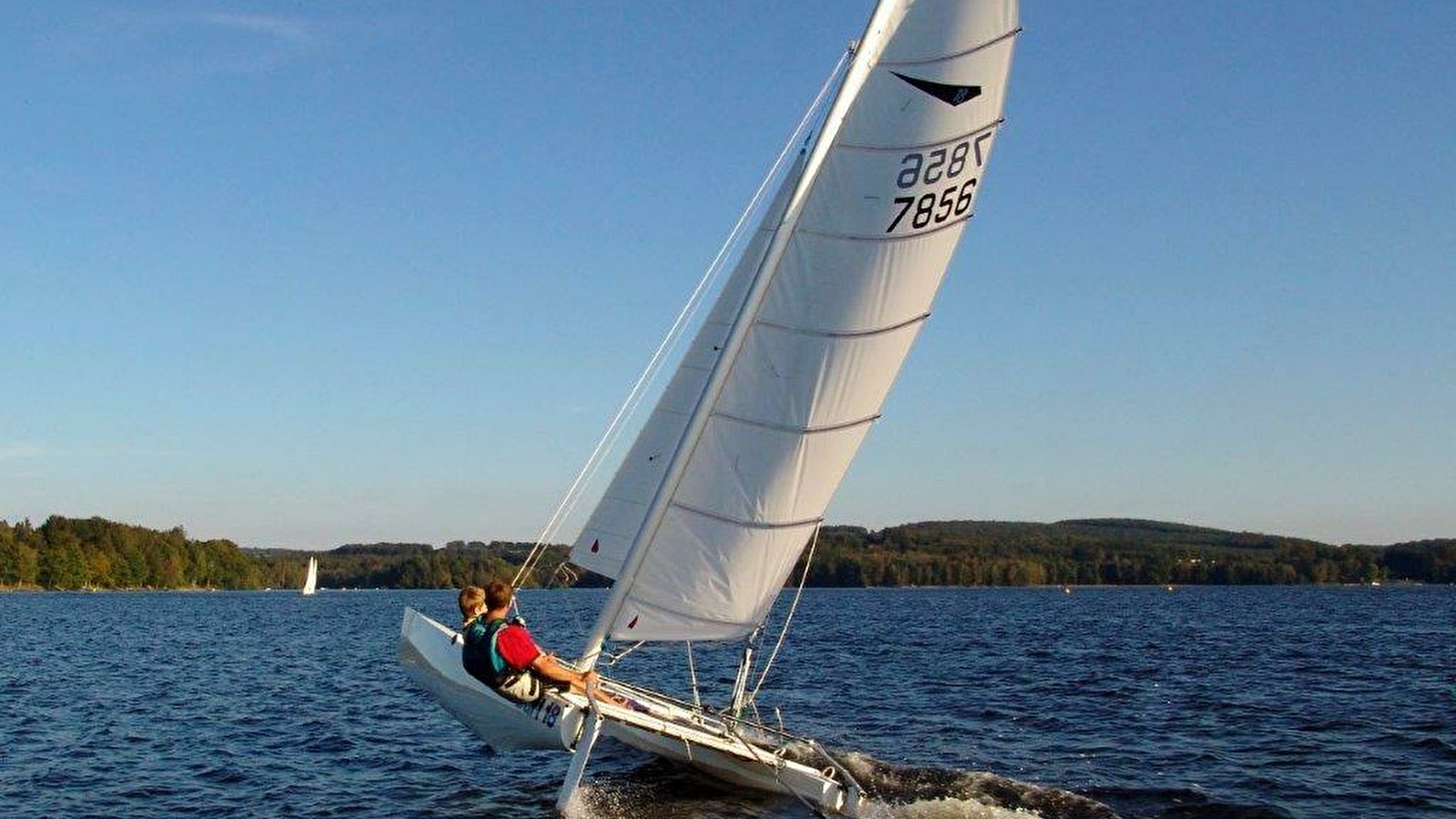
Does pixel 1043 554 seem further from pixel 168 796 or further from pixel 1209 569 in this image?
pixel 168 796

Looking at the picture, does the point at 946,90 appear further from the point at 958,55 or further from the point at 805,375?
the point at 805,375

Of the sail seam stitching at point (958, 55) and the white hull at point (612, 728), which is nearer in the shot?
the sail seam stitching at point (958, 55)

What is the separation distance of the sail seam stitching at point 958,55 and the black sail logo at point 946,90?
0.49 feet

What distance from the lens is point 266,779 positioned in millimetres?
16719

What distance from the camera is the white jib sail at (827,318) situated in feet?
40.9

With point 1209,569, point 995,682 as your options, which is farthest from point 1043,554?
point 995,682

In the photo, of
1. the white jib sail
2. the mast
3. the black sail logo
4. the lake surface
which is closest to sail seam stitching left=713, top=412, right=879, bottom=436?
the white jib sail

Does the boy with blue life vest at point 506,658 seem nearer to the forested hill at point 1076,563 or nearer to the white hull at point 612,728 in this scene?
the white hull at point 612,728

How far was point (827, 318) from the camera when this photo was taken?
503 inches

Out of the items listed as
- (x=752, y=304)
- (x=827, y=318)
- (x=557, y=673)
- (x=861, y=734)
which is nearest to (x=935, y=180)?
(x=827, y=318)

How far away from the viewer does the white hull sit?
12.6 m

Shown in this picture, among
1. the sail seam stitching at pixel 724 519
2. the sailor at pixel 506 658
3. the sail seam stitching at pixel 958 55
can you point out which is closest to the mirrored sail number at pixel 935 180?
the sail seam stitching at pixel 958 55

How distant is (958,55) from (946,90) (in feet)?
1.10

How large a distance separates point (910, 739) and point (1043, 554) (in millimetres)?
166649
